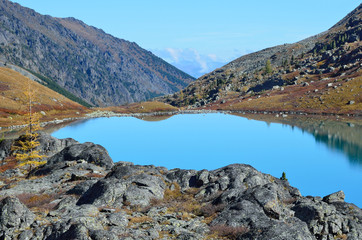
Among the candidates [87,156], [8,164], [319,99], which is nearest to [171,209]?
[87,156]

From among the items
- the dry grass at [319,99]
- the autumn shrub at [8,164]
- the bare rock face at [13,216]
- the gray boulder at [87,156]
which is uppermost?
the dry grass at [319,99]

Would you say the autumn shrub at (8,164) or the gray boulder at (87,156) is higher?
the gray boulder at (87,156)

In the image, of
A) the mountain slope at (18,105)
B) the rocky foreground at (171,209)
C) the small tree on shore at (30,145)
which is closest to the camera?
→ the rocky foreground at (171,209)

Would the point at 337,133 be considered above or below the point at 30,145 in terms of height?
above

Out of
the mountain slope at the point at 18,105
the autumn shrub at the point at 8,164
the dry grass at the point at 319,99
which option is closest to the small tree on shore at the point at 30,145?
the autumn shrub at the point at 8,164

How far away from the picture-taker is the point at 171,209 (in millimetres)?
24188

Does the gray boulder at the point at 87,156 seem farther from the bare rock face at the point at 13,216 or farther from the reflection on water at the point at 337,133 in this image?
the reflection on water at the point at 337,133

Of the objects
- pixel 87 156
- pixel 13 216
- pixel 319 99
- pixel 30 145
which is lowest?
pixel 87 156

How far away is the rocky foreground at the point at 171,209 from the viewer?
57.0 ft

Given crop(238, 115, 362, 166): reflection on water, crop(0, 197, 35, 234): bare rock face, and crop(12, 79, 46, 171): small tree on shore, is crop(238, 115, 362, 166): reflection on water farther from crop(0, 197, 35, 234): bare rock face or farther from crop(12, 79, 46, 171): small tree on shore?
crop(0, 197, 35, 234): bare rock face

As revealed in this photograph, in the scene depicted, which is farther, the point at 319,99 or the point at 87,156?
the point at 319,99

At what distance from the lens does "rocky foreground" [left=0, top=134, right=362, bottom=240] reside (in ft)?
57.0

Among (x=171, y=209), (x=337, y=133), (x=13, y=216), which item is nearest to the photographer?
(x=13, y=216)

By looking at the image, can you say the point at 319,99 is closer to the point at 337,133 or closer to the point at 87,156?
the point at 337,133
